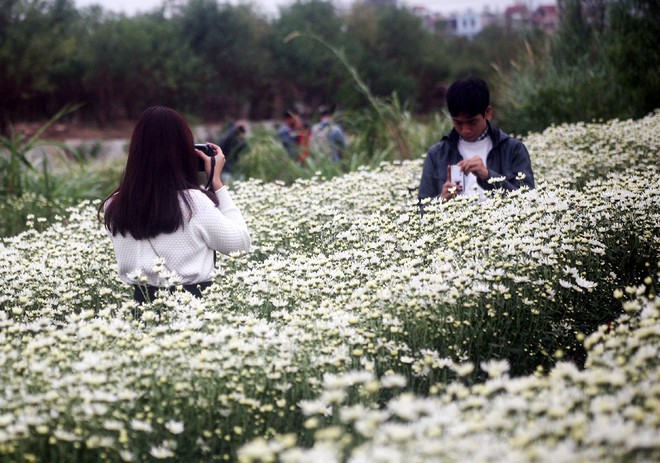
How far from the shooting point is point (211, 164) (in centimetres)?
450

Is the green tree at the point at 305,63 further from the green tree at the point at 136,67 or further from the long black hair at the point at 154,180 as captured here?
the long black hair at the point at 154,180

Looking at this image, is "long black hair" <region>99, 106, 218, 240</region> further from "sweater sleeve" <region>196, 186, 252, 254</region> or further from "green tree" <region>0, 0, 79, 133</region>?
"green tree" <region>0, 0, 79, 133</region>

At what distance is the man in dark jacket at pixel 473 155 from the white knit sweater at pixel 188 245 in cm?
163

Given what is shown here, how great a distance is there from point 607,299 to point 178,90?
45078mm

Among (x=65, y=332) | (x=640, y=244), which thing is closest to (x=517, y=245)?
(x=640, y=244)

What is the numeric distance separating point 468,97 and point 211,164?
6.09 feet

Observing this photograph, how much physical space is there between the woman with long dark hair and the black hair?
1.84 m

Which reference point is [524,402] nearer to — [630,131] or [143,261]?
[143,261]

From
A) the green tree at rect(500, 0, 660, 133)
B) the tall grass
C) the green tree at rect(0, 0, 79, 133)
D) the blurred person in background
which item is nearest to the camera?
the tall grass

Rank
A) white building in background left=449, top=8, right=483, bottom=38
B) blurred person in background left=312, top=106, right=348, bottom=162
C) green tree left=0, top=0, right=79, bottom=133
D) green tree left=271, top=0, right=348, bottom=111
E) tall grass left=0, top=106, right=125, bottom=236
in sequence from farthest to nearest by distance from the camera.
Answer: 1. white building in background left=449, top=8, right=483, bottom=38
2. green tree left=271, top=0, right=348, bottom=111
3. green tree left=0, top=0, right=79, bottom=133
4. blurred person in background left=312, top=106, right=348, bottom=162
5. tall grass left=0, top=106, right=125, bottom=236

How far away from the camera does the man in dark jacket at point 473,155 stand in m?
5.11

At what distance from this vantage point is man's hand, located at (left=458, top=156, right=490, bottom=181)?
5.02 meters

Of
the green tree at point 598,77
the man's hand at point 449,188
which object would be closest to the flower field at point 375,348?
the man's hand at point 449,188

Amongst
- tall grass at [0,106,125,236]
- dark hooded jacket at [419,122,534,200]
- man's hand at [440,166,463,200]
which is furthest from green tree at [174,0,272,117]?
man's hand at [440,166,463,200]
